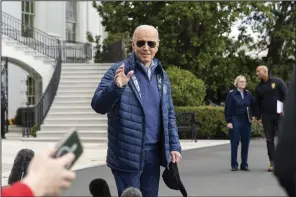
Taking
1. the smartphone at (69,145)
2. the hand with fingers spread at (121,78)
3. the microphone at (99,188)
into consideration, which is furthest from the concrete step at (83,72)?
the smartphone at (69,145)

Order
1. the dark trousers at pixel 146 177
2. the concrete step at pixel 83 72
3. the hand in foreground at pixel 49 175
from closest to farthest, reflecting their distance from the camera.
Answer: the hand in foreground at pixel 49 175
the dark trousers at pixel 146 177
the concrete step at pixel 83 72

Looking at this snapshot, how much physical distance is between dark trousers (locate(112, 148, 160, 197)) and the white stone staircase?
11.4 m

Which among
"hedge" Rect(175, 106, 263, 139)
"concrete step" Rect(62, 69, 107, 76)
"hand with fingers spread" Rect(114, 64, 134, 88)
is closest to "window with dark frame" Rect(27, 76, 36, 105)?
"concrete step" Rect(62, 69, 107, 76)

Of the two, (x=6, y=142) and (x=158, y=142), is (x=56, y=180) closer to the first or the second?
(x=158, y=142)

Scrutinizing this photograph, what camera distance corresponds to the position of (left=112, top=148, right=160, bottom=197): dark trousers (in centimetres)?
447

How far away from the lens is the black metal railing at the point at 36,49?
19312 mm

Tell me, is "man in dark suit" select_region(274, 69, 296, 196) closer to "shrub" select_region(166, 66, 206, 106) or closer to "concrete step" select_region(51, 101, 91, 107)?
"concrete step" select_region(51, 101, 91, 107)

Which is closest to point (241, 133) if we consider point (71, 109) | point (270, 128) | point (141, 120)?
point (270, 128)

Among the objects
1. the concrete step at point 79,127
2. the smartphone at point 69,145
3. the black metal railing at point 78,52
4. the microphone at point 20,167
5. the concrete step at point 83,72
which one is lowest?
the concrete step at point 79,127

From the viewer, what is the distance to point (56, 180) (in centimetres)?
170

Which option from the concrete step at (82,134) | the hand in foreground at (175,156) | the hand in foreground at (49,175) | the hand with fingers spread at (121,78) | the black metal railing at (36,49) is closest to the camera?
the hand in foreground at (49,175)

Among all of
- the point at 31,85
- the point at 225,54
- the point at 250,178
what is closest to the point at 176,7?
the point at 225,54

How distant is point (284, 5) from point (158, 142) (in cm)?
2471

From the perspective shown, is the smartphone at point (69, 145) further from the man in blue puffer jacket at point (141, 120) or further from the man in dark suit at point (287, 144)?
the man in blue puffer jacket at point (141, 120)
